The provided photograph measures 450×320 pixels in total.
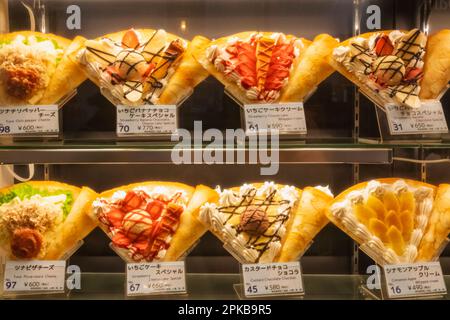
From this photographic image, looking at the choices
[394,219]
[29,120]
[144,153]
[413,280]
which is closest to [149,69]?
[144,153]

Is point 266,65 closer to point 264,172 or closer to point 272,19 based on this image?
point 272,19

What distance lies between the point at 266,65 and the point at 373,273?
846 millimetres

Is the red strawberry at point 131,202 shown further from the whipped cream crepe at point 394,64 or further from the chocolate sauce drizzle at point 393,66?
the chocolate sauce drizzle at point 393,66

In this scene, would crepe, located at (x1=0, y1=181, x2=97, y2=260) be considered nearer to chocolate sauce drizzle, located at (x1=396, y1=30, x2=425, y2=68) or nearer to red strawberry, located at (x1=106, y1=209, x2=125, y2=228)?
red strawberry, located at (x1=106, y1=209, x2=125, y2=228)

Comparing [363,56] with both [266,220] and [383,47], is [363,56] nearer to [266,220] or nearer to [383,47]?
[383,47]

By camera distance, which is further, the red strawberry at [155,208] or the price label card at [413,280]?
the red strawberry at [155,208]

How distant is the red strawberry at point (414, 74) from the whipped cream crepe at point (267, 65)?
0.78 feet

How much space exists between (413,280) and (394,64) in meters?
0.65

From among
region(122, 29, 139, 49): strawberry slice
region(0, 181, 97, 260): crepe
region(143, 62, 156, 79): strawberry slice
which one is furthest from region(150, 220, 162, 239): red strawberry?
region(122, 29, 139, 49): strawberry slice

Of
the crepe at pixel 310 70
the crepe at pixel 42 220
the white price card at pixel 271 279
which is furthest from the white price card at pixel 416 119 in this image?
the crepe at pixel 42 220

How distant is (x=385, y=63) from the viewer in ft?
5.57

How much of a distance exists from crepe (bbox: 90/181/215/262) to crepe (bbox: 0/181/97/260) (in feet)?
0.23

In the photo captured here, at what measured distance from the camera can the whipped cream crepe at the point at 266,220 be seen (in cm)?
169

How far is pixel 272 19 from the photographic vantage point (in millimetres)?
1992
